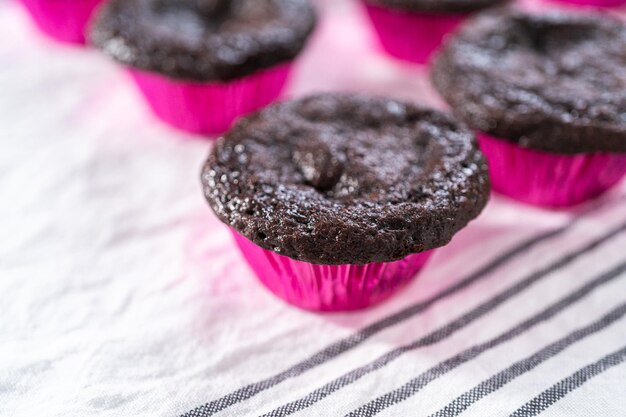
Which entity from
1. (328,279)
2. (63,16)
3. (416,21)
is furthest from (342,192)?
(63,16)

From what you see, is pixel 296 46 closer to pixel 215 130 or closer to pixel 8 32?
pixel 215 130

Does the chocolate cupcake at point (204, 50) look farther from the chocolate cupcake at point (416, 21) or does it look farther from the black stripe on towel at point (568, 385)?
the black stripe on towel at point (568, 385)

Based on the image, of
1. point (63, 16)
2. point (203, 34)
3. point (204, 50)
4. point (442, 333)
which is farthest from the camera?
point (63, 16)

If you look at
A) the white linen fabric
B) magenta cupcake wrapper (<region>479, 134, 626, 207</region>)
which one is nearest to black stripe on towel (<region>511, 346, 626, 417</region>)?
the white linen fabric

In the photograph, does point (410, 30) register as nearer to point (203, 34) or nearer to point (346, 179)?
point (203, 34)

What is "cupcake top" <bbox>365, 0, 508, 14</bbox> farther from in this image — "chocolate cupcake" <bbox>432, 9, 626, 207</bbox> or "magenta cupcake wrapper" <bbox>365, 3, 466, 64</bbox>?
"chocolate cupcake" <bbox>432, 9, 626, 207</bbox>

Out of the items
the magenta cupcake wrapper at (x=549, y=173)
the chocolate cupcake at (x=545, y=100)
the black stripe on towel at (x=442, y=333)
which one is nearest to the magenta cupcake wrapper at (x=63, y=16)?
the chocolate cupcake at (x=545, y=100)
